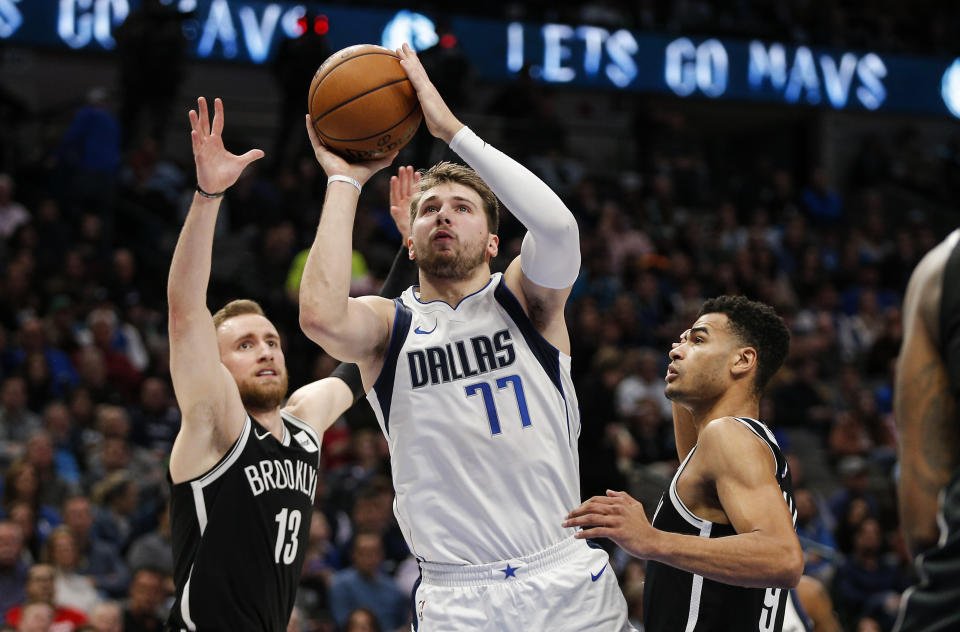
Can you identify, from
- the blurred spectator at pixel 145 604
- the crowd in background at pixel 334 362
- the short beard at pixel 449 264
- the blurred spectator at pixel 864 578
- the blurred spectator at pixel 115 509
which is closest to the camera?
the short beard at pixel 449 264

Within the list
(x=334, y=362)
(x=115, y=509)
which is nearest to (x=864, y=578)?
(x=334, y=362)

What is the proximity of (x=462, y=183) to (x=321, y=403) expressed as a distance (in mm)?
1224

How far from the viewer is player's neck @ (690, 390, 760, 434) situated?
3.85 metres

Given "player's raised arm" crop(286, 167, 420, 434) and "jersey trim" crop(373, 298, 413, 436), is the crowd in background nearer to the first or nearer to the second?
"player's raised arm" crop(286, 167, 420, 434)

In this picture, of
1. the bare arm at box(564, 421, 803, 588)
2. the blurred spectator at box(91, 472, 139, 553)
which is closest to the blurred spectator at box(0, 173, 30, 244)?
the blurred spectator at box(91, 472, 139, 553)

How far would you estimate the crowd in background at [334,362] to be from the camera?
26.7 ft

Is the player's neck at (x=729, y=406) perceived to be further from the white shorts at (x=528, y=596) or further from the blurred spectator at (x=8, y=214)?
the blurred spectator at (x=8, y=214)

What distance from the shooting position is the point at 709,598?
360 centimetres

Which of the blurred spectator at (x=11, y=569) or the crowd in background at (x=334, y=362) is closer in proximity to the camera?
the blurred spectator at (x=11, y=569)

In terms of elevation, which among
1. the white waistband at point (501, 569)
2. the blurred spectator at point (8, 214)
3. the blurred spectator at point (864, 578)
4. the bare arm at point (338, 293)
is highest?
the blurred spectator at point (8, 214)

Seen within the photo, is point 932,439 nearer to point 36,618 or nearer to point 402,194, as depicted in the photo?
point 402,194

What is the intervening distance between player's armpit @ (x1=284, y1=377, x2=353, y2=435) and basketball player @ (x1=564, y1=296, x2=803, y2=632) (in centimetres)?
141

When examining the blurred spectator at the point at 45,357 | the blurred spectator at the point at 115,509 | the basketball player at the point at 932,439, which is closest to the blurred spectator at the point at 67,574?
the blurred spectator at the point at 115,509

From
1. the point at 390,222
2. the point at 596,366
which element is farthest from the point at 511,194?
the point at 390,222
